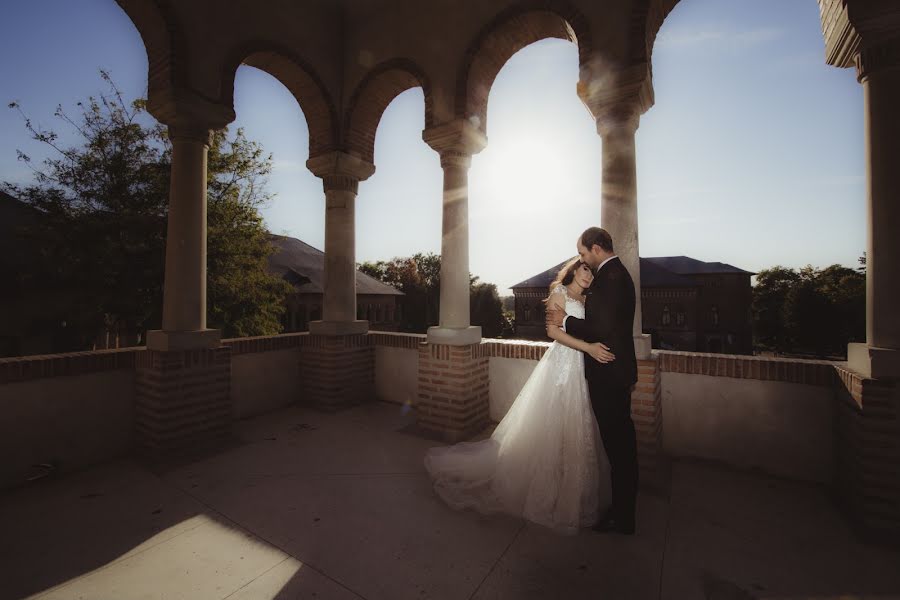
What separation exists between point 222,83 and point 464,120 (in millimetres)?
3123

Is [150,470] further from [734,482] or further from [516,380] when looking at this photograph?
[734,482]

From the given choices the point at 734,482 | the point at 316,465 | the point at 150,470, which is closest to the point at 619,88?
the point at 734,482

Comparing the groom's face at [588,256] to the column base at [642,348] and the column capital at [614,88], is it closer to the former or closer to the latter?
the column base at [642,348]

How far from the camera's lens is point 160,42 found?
457 centimetres

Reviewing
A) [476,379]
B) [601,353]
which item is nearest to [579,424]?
[601,353]

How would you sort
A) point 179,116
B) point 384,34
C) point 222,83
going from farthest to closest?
point 384,34 < point 222,83 < point 179,116

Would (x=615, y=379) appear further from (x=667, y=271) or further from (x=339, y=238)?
(x=667, y=271)

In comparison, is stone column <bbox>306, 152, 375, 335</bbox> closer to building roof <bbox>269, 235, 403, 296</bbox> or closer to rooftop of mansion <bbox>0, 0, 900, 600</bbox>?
rooftop of mansion <bbox>0, 0, 900, 600</bbox>

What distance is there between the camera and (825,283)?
45875 millimetres

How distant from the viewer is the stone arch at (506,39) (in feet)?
14.3

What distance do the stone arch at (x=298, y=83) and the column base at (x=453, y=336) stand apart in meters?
3.61

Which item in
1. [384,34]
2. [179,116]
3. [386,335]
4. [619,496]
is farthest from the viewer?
[386,335]

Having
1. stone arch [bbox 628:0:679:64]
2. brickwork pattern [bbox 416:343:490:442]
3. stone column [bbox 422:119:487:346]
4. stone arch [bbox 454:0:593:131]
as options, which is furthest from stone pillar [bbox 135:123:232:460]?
stone arch [bbox 628:0:679:64]

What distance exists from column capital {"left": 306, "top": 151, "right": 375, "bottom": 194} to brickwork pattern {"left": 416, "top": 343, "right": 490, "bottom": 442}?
10.6ft
